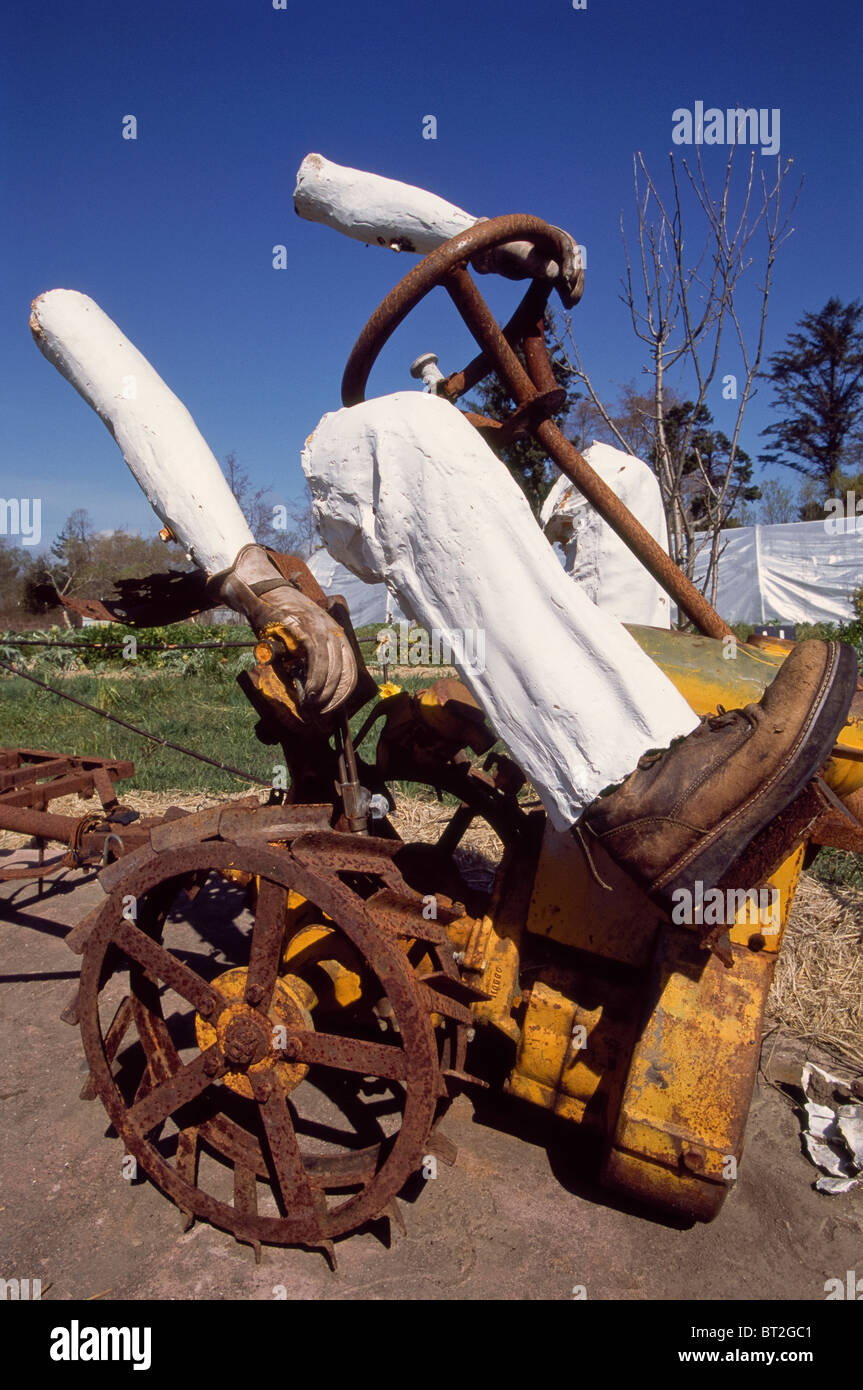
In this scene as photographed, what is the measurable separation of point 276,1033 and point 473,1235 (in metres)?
0.71

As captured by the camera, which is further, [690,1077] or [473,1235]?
[473,1235]

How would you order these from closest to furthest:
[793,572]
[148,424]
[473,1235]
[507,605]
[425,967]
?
[507,605] < [473,1235] < [148,424] < [425,967] < [793,572]

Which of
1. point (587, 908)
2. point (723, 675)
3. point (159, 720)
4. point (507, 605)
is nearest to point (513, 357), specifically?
point (507, 605)

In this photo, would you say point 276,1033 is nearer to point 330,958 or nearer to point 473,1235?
point 330,958

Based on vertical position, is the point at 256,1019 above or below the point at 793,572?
below

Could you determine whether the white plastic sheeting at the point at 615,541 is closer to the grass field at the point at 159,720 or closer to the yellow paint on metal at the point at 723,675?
the yellow paint on metal at the point at 723,675

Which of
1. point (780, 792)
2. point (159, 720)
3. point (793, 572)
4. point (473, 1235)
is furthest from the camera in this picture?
point (793, 572)

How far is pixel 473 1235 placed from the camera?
2037 mm

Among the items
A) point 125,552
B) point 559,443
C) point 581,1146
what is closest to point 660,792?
point 559,443

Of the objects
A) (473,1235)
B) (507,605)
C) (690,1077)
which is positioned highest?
(507,605)

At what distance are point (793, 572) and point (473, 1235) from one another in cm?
2111

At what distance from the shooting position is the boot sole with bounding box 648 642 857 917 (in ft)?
5.17

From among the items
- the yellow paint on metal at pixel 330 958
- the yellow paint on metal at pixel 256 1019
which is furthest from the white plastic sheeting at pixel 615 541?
the yellow paint on metal at pixel 256 1019
